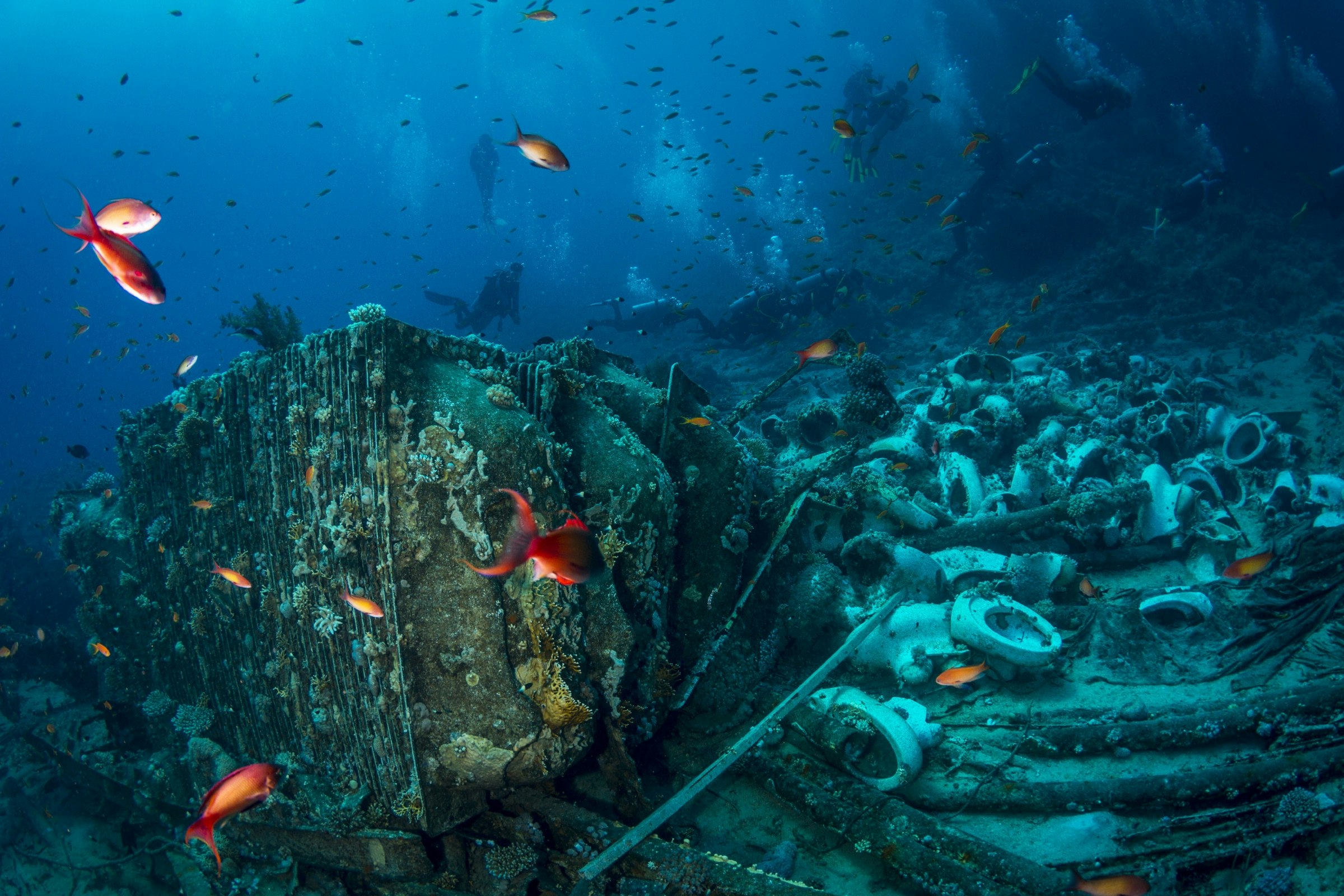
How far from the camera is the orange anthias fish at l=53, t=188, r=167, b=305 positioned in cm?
259

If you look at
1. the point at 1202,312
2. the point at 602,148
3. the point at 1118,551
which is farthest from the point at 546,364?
the point at 602,148

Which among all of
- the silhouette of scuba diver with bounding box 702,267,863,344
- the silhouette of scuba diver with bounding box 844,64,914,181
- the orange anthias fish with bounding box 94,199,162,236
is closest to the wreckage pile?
the orange anthias fish with bounding box 94,199,162,236

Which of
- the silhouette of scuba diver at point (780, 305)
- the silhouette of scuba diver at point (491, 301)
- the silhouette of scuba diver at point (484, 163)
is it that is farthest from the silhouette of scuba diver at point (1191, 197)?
the silhouette of scuba diver at point (484, 163)

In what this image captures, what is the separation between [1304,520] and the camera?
5262 millimetres

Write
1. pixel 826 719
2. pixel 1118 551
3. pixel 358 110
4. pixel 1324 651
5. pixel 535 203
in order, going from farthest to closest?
pixel 358 110
pixel 535 203
pixel 1118 551
pixel 1324 651
pixel 826 719

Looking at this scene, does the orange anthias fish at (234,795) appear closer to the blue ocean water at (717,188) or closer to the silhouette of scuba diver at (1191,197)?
the blue ocean water at (717,188)

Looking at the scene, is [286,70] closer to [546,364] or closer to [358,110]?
[358,110]

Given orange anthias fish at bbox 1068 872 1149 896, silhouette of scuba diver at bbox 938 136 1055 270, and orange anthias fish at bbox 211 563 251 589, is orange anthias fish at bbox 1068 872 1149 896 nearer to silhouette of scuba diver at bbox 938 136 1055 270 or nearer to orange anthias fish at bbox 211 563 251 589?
orange anthias fish at bbox 211 563 251 589

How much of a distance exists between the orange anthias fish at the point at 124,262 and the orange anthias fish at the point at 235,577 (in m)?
1.77

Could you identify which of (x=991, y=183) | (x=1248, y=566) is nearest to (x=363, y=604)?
(x=1248, y=566)

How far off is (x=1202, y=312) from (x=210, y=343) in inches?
5011

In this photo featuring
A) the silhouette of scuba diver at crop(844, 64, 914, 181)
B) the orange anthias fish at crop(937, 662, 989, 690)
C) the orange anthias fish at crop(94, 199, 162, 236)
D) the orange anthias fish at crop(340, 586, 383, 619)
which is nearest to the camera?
the orange anthias fish at crop(340, 586, 383, 619)

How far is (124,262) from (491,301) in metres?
17.2

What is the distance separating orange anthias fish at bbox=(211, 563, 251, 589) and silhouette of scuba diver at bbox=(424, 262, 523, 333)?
1573cm
